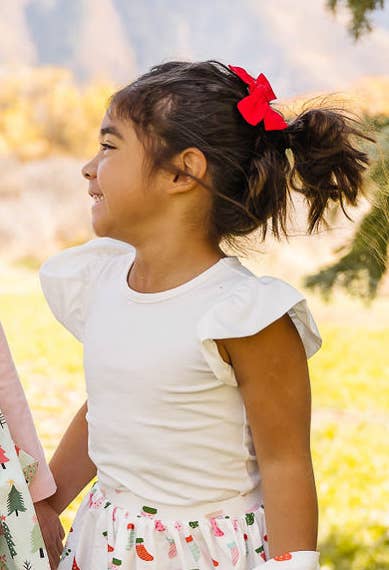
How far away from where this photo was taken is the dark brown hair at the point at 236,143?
3.75 feet

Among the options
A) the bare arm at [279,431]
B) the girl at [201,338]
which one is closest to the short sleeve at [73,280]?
the girl at [201,338]

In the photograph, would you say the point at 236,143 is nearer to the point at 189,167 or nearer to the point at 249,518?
the point at 189,167

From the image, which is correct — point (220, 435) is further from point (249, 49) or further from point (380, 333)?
point (249, 49)

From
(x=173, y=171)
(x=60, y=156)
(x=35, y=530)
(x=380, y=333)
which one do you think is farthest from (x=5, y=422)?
(x=60, y=156)

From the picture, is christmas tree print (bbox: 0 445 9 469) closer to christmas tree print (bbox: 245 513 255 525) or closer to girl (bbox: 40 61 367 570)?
girl (bbox: 40 61 367 570)

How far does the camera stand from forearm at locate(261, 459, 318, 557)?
1.05 meters

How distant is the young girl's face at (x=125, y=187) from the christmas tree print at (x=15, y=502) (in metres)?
0.34

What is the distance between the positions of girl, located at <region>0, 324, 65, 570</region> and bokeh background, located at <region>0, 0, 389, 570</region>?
3.33 ft

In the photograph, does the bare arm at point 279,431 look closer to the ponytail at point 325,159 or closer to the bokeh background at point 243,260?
the ponytail at point 325,159

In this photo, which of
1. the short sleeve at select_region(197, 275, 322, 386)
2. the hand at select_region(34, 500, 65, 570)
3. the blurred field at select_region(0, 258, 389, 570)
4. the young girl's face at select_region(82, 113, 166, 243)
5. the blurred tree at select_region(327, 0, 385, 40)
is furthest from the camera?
the blurred field at select_region(0, 258, 389, 570)

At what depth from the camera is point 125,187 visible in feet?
3.77

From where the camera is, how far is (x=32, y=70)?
31.9 feet

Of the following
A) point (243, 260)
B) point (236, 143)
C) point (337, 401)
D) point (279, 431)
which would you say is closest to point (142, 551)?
point (279, 431)

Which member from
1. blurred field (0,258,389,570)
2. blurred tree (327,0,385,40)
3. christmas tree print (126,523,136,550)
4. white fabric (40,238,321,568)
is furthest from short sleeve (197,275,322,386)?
blurred field (0,258,389,570)
